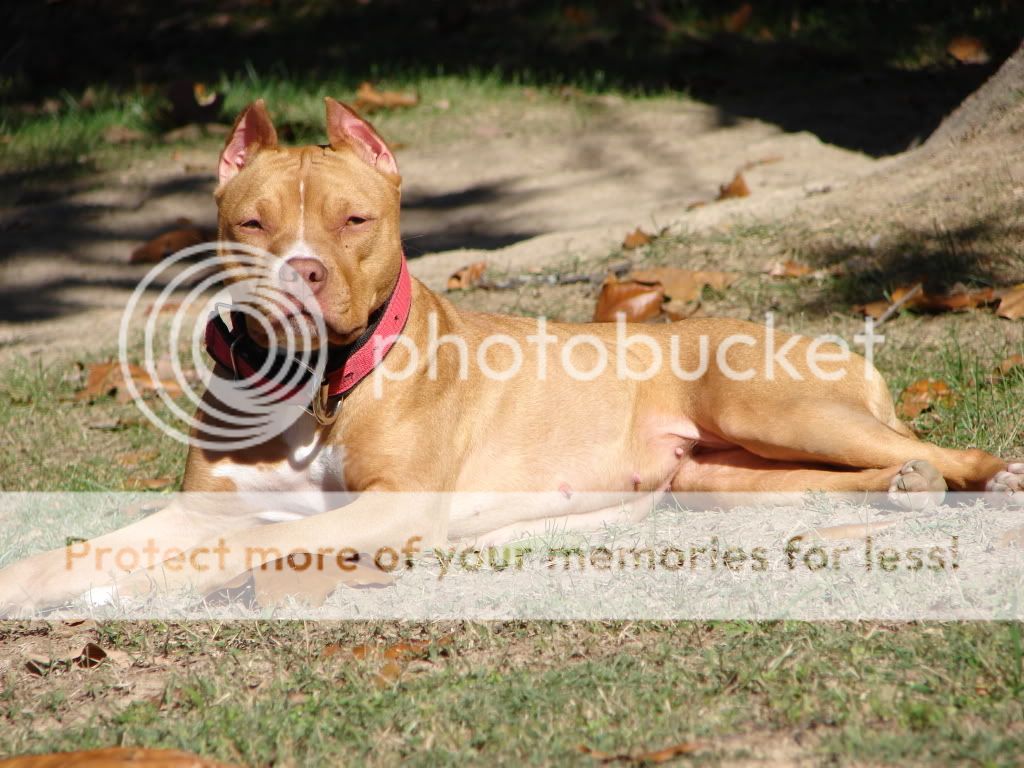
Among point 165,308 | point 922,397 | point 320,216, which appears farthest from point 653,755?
point 165,308

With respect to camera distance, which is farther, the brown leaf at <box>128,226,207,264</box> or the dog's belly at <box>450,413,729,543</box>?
the brown leaf at <box>128,226,207,264</box>

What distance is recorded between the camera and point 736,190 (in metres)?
8.02

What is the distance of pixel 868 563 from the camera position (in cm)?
362

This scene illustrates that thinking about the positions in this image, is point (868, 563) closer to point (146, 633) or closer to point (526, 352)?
point (526, 352)

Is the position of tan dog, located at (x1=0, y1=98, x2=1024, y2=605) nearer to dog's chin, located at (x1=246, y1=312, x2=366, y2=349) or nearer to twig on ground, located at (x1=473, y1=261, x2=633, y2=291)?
dog's chin, located at (x1=246, y1=312, x2=366, y2=349)

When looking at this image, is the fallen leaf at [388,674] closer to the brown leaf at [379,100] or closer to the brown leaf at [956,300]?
the brown leaf at [956,300]

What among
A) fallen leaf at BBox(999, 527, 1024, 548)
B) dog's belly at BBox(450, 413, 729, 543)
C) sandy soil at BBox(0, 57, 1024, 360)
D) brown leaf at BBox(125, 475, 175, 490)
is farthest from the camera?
sandy soil at BBox(0, 57, 1024, 360)

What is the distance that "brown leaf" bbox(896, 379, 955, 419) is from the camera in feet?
16.5

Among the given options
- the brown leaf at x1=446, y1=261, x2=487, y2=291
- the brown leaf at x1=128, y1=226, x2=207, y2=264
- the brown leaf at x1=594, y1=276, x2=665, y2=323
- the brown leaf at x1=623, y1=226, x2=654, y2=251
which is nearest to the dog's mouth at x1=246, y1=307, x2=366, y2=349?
the brown leaf at x1=594, y1=276, x2=665, y2=323

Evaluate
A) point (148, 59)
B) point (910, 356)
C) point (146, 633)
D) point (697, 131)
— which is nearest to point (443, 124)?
point (697, 131)

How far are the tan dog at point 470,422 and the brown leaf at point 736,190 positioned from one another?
337 cm

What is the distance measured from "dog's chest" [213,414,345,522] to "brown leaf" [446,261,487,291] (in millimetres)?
2955

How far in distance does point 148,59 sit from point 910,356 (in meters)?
9.82

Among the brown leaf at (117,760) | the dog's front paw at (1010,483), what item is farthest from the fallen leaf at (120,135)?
the brown leaf at (117,760)
